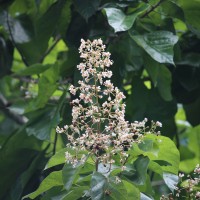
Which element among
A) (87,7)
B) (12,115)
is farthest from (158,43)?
(12,115)

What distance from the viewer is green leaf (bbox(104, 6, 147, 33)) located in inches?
68.5

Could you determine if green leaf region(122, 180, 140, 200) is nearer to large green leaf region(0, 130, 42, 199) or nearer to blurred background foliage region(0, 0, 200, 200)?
blurred background foliage region(0, 0, 200, 200)

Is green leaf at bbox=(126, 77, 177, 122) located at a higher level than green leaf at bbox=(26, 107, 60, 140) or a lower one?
lower

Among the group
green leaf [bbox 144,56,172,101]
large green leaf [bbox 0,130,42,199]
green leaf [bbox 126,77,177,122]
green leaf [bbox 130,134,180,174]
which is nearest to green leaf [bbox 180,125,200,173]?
green leaf [bbox 126,77,177,122]

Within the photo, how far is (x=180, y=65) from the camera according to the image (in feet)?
7.32

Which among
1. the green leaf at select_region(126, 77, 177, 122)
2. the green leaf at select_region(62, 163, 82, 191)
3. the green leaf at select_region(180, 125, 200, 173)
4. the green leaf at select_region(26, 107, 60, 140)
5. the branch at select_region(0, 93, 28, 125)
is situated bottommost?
the green leaf at select_region(180, 125, 200, 173)

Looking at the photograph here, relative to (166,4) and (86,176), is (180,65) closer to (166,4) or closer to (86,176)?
(166,4)

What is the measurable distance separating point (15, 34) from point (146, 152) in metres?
0.89

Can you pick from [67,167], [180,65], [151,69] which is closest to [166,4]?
[151,69]

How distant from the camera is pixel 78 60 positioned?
6.90ft

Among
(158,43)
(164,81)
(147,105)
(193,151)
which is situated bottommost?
(193,151)

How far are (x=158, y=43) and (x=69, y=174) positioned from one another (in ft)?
1.88

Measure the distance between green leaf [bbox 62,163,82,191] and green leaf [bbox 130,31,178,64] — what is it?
0.48 m

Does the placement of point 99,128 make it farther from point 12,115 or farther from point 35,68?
point 12,115
